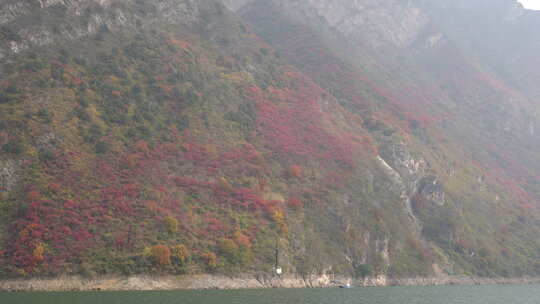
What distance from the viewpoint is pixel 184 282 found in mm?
71875

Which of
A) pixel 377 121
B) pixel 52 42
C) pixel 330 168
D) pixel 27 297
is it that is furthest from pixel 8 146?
pixel 377 121

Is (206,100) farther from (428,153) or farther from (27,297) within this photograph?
(428,153)

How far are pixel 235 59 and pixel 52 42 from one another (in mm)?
53312

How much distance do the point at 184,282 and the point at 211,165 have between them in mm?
29534

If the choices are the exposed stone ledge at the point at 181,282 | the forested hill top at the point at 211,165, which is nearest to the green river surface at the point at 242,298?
the exposed stone ledge at the point at 181,282

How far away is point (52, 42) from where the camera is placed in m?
101

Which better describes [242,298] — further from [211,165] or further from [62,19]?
[62,19]

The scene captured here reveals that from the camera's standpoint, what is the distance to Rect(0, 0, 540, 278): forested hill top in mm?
72000

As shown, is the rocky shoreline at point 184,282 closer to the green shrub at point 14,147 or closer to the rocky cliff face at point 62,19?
the green shrub at point 14,147

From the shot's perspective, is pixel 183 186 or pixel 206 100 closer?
pixel 183 186

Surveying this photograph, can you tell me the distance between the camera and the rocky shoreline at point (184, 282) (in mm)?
61688

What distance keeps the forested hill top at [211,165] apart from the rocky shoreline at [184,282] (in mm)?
1309

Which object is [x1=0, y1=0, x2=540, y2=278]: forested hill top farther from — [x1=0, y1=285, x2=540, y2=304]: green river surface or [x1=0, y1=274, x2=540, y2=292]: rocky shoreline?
[x1=0, y1=285, x2=540, y2=304]: green river surface

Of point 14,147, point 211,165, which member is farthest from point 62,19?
point 211,165
